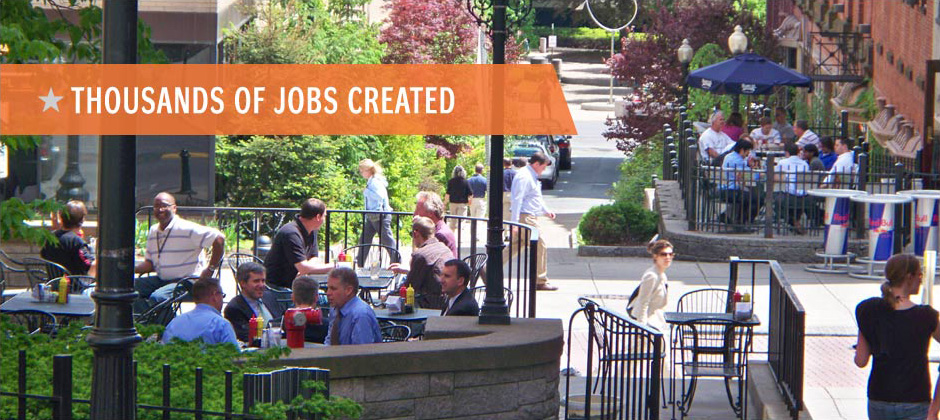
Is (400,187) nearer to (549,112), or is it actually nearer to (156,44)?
(156,44)

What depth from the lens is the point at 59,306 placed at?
10.7m

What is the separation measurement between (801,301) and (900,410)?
24.9 ft

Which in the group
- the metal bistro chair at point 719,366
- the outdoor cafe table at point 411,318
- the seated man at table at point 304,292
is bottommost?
the metal bistro chair at point 719,366

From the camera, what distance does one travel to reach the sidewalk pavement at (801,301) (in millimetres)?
10758

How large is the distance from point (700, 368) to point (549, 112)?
122 feet

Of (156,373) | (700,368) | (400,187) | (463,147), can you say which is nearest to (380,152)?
(400,187)

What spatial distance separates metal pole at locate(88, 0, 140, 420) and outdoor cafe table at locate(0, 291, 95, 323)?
18.4 feet

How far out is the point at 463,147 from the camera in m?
37.2

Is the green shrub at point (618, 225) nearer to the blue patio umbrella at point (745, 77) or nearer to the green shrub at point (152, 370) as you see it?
the blue patio umbrella at point (745, 77)

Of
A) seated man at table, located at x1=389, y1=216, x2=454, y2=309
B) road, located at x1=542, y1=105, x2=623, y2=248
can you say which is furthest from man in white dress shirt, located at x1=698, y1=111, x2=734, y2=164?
seated man at table, located at x1=389, y1=216, x2=454, y2=309

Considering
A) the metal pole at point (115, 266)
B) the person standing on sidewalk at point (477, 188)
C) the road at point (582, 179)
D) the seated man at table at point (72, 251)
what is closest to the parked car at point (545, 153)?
the road at point (582, 179)

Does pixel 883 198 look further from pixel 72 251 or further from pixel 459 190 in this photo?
pixel 459 190

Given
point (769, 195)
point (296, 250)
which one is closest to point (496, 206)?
point (296, 250)

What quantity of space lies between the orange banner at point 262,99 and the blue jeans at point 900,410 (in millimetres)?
2983
